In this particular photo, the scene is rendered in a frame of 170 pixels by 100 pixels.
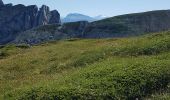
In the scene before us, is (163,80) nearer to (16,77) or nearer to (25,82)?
(25,82)

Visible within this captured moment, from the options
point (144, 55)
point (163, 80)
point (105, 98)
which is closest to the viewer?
point (105, 98)

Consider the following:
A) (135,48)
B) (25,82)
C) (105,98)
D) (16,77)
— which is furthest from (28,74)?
(105,98)

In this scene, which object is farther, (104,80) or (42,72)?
(42,72)

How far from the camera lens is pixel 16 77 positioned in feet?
113

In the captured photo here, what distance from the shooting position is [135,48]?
34.6 m

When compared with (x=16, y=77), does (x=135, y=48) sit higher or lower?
higher

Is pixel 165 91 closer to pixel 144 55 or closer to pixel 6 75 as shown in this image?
pixel 144 55

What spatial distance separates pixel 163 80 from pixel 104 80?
3.41 meters

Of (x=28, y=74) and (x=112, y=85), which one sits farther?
(x=28, y=74)

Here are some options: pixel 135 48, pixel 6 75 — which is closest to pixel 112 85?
pixel 135 48

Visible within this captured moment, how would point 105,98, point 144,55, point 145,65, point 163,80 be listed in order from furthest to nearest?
point 144,55 < point 145,65 < point 163,80 < point 105,98

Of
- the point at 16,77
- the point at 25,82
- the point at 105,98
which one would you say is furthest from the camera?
the point at 16,77

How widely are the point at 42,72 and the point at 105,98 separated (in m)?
14.9

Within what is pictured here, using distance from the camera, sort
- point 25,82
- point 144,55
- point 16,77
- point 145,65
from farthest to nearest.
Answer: point 16,77, point 144,55, point 25,82, point 145,65
